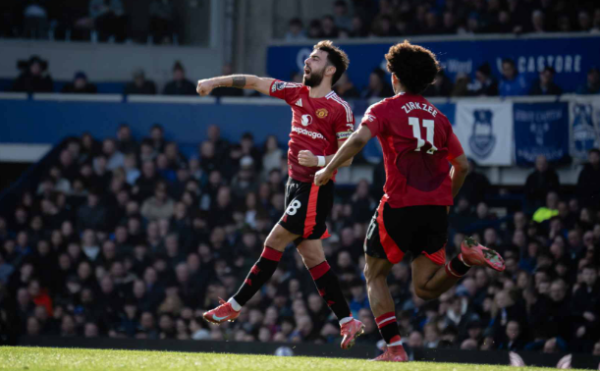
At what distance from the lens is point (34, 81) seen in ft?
51.0

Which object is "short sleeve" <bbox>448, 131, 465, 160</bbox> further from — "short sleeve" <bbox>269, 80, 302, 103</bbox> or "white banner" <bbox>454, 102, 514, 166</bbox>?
"white banner" <bbox>454, 102, 514, 166</bbox>

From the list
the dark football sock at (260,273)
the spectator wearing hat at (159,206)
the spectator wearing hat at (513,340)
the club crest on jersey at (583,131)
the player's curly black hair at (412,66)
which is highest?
the player's curly black hair at (412,66)

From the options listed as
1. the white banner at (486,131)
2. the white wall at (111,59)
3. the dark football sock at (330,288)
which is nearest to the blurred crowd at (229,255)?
the white banner at (486,131)

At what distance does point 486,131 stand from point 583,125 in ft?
4.63

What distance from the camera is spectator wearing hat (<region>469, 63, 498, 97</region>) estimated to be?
1311 cm

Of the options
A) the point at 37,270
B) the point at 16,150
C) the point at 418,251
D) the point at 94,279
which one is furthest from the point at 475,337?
the point at 16,150

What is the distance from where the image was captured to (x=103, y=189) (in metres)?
13.8

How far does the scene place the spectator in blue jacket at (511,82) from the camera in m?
13.1

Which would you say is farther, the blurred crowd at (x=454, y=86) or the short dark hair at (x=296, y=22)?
the short dark hair at (x=296, y=22)

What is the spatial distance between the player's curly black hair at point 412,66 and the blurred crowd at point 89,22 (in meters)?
13.5

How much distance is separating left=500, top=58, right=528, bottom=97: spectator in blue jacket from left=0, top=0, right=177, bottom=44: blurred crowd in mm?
8549

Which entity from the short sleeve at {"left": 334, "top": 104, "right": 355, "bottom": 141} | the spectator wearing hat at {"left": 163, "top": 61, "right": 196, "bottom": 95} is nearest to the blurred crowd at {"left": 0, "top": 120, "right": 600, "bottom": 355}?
the spectator wearing hat at {"left": 163, "top": 61, "right": 196, "bottom": 95}

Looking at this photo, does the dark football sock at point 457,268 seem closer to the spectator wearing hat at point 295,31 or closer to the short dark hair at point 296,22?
the spectator wearing hat at point 295,31

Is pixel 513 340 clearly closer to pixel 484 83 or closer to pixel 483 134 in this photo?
pixel 483 134
